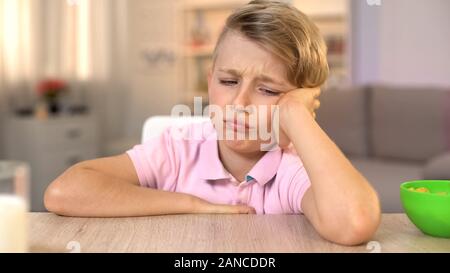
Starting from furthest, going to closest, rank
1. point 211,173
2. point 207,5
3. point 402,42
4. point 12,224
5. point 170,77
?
point 170,77
point 207,5
point 402,42
point 211,173
point 12,224

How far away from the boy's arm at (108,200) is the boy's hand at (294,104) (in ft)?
0.30

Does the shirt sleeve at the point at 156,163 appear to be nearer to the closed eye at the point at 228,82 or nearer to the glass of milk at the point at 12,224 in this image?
the closed eye at the point at 228,82

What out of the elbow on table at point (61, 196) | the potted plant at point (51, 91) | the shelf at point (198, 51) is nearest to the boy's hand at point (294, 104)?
the elbow on table at point (61, 196)

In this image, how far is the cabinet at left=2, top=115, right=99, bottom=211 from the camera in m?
2.24

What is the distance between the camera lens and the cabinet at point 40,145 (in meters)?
2.24

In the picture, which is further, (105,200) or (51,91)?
(51,91)

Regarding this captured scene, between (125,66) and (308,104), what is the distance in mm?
2483

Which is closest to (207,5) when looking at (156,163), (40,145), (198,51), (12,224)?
(198,51)

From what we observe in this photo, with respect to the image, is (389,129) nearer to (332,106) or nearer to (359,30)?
(332,106)

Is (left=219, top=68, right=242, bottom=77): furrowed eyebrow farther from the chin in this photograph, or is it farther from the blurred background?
the blurred background

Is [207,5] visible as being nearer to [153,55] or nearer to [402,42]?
[153,55]

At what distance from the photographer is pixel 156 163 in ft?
2.18

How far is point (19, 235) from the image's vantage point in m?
0.33

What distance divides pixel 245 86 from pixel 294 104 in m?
0.05
